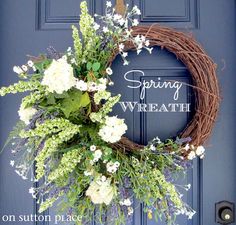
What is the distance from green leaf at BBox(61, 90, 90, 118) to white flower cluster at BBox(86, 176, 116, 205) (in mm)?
246

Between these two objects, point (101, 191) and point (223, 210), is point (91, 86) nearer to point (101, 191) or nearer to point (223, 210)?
point (101, 191)

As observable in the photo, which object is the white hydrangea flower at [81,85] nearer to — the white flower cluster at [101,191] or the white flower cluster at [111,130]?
the white flower cluster at [111,130]

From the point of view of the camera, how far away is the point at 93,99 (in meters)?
1.59

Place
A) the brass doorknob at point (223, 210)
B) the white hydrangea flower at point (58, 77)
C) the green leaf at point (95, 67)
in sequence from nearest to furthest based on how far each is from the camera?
1. the white hydrangea flower at point (58, 77)
2. the green leaf at point (95, 67)
3. the brass doorknob at point (223, 210)

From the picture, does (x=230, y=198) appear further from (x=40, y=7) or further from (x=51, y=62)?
(x=40, y=7)

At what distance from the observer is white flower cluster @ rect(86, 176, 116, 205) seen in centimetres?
156

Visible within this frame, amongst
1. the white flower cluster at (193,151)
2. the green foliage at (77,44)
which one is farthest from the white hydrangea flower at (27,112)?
the white flower cluster at (193,151)

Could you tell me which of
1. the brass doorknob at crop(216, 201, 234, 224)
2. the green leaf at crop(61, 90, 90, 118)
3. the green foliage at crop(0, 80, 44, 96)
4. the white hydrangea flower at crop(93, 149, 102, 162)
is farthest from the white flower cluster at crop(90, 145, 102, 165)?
the brass doorknob at crop(216, 201, 234, 224)

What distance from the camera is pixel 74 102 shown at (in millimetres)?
1517

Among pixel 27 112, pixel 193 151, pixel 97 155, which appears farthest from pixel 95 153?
pixel 193 151

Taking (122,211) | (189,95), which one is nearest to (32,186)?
(122,211)

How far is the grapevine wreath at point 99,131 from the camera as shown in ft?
4.98

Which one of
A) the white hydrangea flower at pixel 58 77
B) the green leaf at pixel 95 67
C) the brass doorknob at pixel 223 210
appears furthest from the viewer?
the brass doorknob at pixel 223 210

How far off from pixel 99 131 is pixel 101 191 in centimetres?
20
